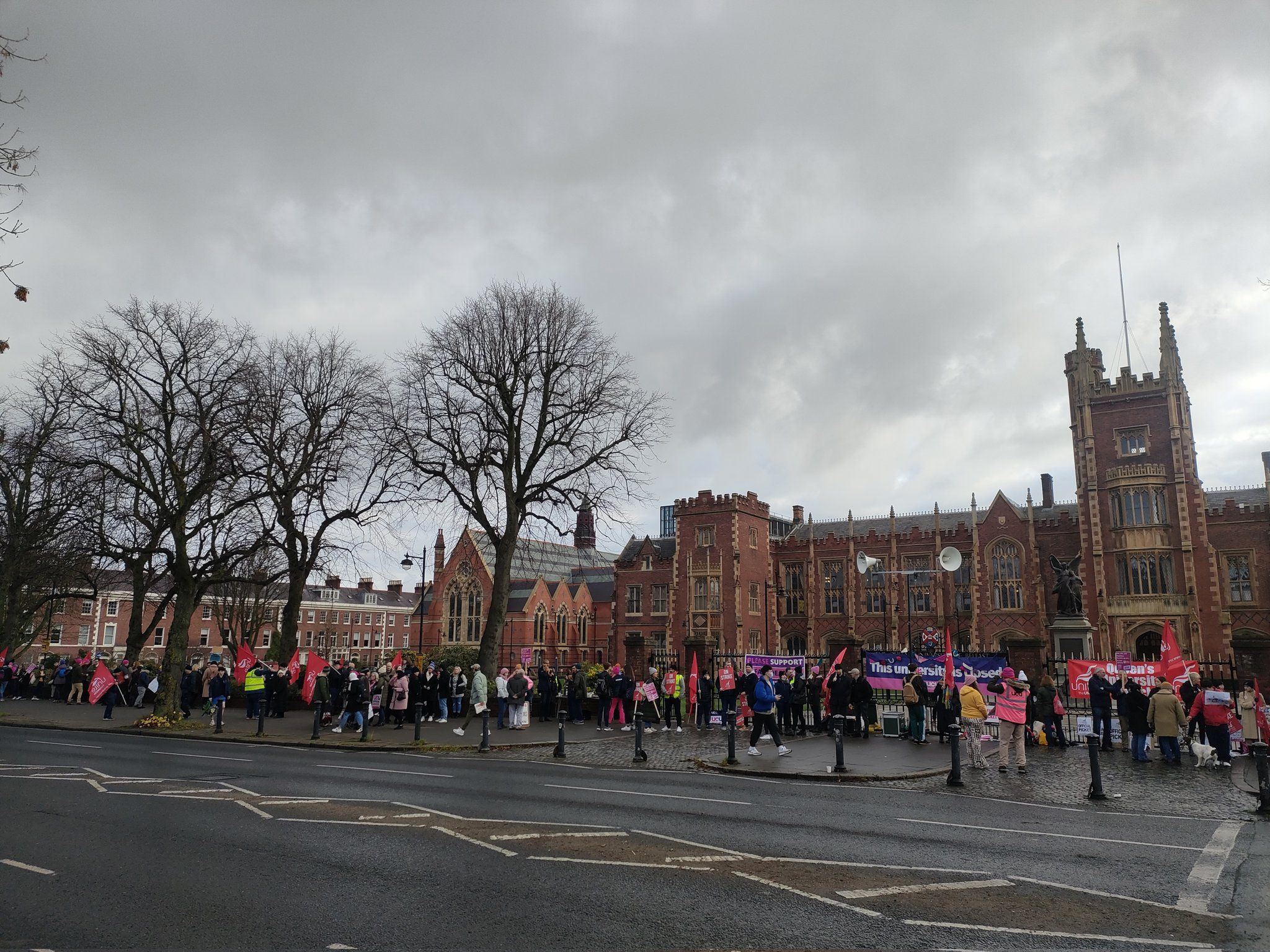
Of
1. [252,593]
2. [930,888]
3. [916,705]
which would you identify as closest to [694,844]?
[930,888]

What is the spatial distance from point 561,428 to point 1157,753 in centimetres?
2153

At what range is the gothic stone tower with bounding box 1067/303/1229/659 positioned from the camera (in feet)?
163

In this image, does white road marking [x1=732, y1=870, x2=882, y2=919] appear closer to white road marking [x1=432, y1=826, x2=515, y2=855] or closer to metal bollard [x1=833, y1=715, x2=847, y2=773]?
white road marking [x1=432, y1=826, x2=515, y2=855]

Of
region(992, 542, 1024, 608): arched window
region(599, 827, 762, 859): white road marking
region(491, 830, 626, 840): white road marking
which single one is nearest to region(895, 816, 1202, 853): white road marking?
region(599, 827, 762, 859): white road marking

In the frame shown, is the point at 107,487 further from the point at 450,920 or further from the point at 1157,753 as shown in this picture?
the point at 1157,753

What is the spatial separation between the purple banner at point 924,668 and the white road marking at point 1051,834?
11.6 meters

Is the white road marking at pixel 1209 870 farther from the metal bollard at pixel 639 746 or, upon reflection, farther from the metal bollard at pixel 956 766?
the metal bollard at pixel 639 746

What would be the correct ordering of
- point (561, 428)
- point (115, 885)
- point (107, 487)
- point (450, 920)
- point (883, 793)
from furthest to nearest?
point (561, 428)
point (107, 487)
point (883, 793)
point (115, 885)
point (450, 920)

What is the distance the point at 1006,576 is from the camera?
57875 millimetres

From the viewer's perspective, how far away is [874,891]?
24.7 feet

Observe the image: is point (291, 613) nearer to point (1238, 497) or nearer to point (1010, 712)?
point (1010, 712)

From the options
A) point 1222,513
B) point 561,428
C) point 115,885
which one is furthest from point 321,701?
point 1222,513

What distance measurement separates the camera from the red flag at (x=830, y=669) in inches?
899

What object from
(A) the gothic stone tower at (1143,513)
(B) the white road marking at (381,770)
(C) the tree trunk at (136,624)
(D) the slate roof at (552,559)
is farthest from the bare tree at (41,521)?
(A) the gothic stone tower at (1143,513)
